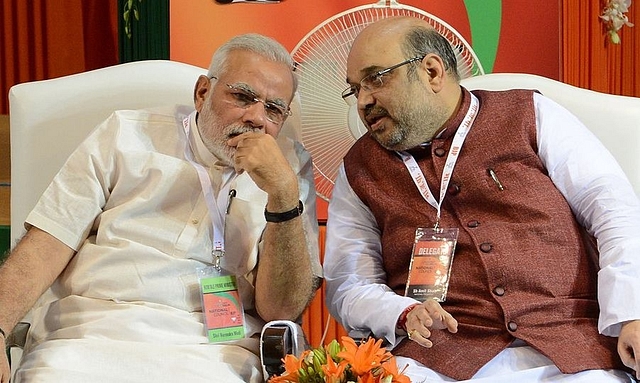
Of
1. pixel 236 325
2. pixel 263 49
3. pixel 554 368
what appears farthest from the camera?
pixel 263 49

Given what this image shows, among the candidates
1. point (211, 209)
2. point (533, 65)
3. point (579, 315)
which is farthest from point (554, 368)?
point (533, 65)

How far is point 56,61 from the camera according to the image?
14.8ft


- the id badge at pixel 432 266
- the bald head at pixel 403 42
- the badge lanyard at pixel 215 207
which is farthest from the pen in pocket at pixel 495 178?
the badge lanyard at pixel 215 207

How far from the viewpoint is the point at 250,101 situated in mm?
2465

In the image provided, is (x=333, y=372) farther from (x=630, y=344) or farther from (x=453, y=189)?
(x=453, y=189)

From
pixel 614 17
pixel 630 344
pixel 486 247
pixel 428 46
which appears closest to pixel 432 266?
pixel 486 247

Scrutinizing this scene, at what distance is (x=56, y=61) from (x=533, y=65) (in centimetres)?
227

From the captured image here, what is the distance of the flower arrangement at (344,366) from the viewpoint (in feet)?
5.20

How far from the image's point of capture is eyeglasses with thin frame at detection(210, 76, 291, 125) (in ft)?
8.05

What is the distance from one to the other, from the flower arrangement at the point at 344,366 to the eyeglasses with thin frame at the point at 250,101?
959 mm

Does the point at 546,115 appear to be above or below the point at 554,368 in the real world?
above

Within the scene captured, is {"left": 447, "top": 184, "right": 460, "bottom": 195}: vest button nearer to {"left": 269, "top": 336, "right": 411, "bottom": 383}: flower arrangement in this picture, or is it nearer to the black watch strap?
the black watch strap

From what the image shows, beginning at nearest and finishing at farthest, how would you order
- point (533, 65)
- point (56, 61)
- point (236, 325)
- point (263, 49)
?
point (236, 325) < point (263, 49) < point (533, 65) < point (56, 61)

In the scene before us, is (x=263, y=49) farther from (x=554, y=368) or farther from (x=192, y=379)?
(x=554, y=368)
